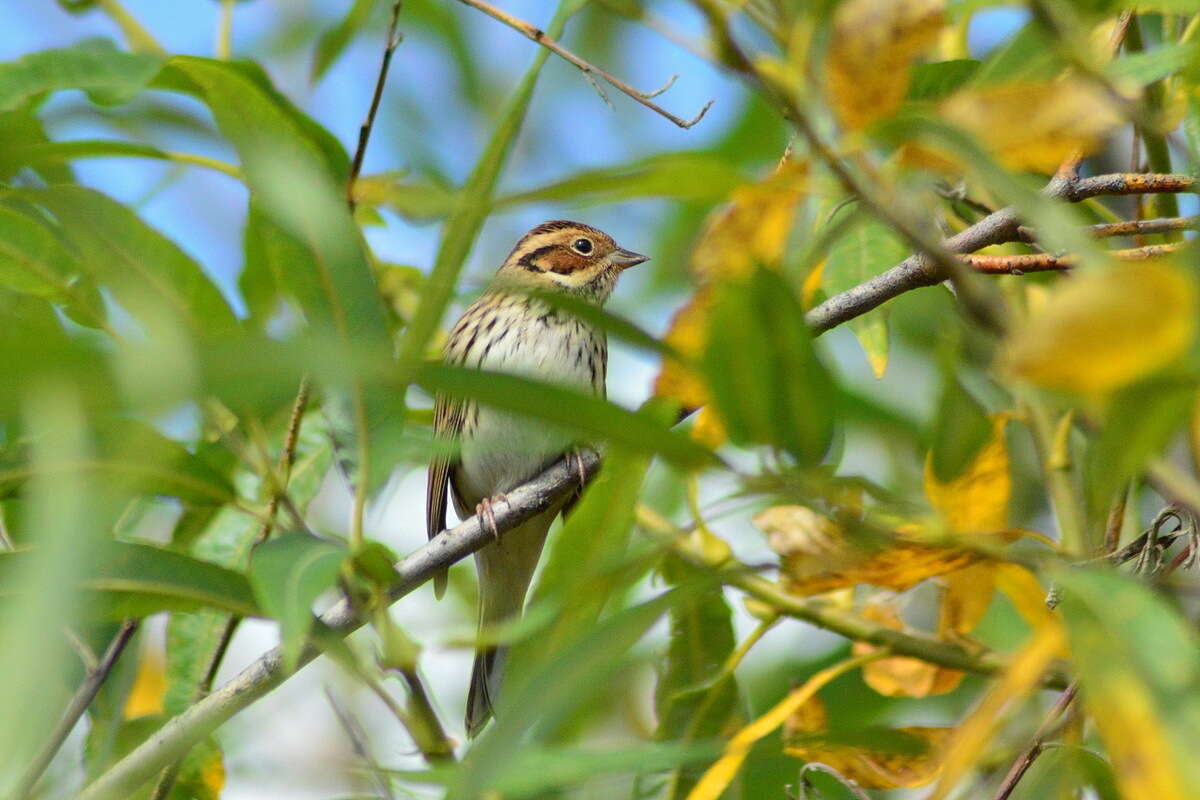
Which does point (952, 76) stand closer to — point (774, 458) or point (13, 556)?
point (774, 458)

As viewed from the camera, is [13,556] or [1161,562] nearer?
[13,556]

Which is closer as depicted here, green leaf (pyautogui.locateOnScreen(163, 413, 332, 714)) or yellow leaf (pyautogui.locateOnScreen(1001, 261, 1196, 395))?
yellow leaf (pyautogui.locateOnScreen(1001, 261, 1196, 395))

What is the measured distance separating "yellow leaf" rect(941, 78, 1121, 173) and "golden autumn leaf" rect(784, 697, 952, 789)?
1.03 m

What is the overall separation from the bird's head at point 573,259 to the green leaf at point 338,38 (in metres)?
2.33

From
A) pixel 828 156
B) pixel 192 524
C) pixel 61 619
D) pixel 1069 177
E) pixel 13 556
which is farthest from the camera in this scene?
pixel 192 524

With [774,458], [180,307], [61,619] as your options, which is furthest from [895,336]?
[61,619]

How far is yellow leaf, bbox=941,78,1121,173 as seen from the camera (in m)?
1.17

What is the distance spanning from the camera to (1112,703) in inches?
41.6

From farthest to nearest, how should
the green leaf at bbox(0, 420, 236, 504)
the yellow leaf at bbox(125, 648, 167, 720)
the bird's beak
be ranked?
1. the bird's beak
2. the yellow leaf at bbox(125, 648, 167, 720)
3. the green leaf at bbox(0, 420, 236, 504)

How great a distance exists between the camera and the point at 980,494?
196 cm

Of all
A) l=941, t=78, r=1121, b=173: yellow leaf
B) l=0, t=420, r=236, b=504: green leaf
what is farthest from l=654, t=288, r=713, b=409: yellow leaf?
l=0, t=420, r=236, b=504: green leaf

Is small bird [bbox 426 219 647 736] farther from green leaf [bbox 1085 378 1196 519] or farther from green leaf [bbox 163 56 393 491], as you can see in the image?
green leaf [bbox 1085 378 1196 519]

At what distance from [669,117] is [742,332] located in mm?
1068

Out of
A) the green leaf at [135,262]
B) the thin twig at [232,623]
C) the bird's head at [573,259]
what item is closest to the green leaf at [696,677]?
the thin twig at [232,623]
